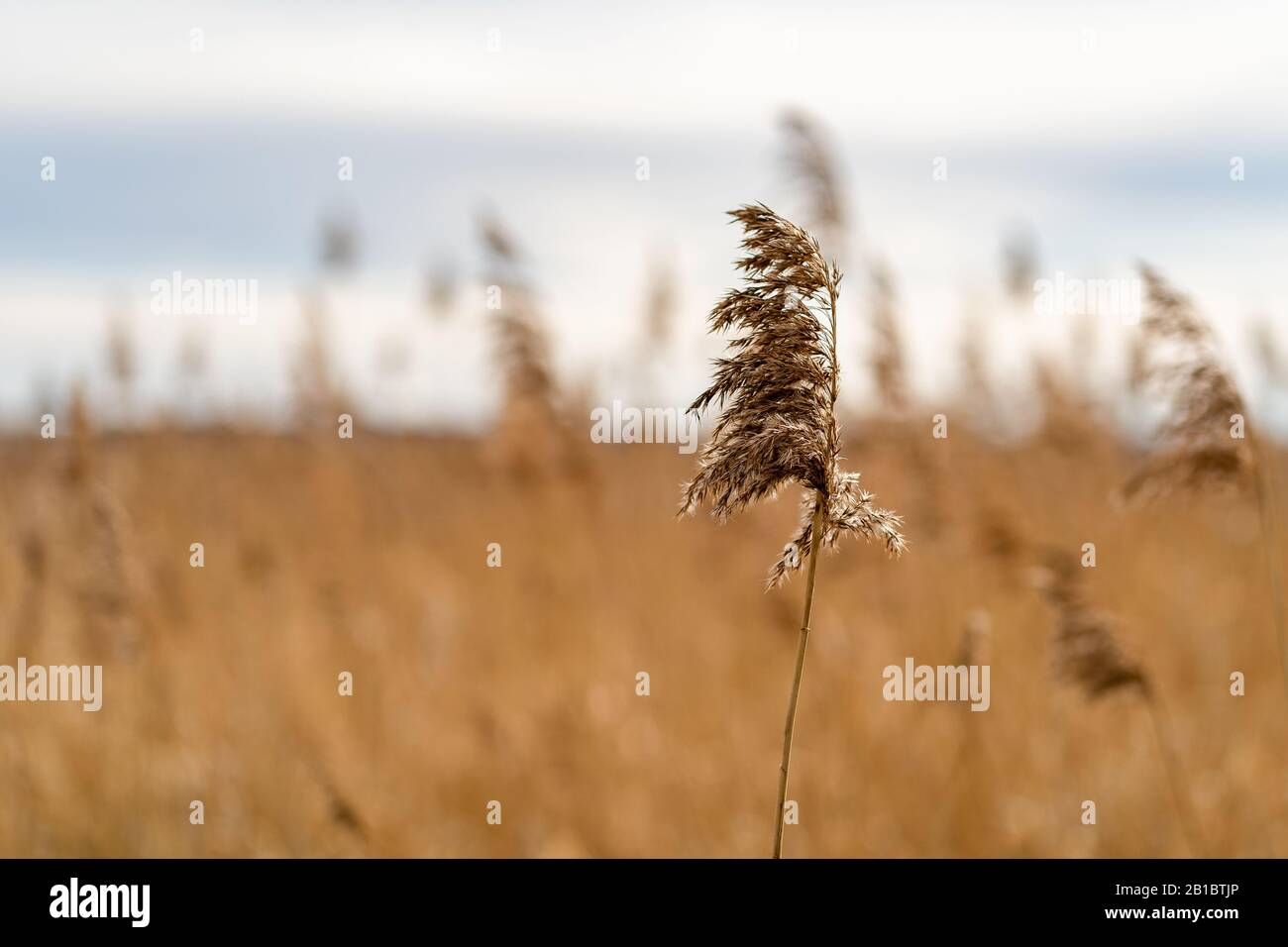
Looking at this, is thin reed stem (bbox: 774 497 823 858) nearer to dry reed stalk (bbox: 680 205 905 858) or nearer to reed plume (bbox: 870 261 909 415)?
dry reed stalk (bbox: 680 205 905 858)

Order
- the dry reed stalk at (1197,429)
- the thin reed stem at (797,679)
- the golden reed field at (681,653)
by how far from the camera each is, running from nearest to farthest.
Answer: the thin reed stem at (797,679)
the dry reed stalk at (1197,429)
the golden reed field at (681,653)

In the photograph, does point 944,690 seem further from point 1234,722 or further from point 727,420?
point 727,420

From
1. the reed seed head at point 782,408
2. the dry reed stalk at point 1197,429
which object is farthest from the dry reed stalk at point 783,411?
the dry reed stalk at point 1197,429

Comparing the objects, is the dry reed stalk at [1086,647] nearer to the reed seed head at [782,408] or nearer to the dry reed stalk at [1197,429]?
the dry reed stalk at [1197,429]

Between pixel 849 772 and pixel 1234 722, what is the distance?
5.91 ft

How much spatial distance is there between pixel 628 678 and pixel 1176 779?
2.59 meters

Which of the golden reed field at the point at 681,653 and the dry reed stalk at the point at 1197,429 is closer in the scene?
the dry reed stalk at the point at 1197,429

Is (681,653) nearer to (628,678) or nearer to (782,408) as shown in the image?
(628,678)

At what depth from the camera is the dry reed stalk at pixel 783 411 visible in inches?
45.1

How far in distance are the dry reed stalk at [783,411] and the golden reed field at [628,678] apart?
6.13ft

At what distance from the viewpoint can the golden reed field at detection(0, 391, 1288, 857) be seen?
412 cm

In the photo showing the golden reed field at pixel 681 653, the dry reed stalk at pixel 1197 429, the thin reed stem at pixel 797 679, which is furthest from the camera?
the golden reed field at pixel 681 653

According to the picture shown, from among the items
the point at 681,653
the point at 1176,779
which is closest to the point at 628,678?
the point at 681,653
